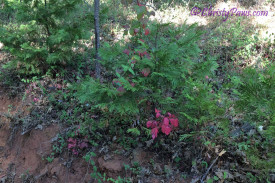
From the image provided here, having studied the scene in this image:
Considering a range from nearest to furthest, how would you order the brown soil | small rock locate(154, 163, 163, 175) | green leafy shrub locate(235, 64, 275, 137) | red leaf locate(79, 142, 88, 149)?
green leafy shrub locate(235, 64, 275, 137)
small rock locate(154, 163, 163, 175)
the brown soil
red leaf locate(79, 142, 88, 149)

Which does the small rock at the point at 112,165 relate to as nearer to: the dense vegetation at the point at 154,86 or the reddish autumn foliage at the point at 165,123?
the dense vegetation at the point at 154,86

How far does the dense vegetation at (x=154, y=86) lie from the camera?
263 centimetres

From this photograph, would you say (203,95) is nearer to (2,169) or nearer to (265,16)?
(2,169)

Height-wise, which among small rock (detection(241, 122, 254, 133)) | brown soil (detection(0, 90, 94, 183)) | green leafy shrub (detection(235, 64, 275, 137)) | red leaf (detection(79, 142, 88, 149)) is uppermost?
green leafy shrub (detection(235, 64, 275, 137))

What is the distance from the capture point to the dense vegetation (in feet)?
8.63

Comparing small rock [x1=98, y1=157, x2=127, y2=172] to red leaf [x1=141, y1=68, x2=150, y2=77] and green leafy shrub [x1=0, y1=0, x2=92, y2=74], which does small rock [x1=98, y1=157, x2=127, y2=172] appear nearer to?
red leaf [x1=141, y1=68, x2=150, y2=77]

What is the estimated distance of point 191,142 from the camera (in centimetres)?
335

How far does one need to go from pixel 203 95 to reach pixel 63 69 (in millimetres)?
3835

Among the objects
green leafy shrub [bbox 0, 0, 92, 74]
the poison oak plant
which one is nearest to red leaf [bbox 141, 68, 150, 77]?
the poison oak plant

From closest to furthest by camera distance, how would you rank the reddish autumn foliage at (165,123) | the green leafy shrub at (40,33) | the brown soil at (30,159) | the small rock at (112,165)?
the reddish autumn foliage at (165,123), the small rock at (112,165), the brown soil at (30,159), the green leafy shrub at (40,33)

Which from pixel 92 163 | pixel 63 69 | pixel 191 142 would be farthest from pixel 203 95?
pixel 63 69

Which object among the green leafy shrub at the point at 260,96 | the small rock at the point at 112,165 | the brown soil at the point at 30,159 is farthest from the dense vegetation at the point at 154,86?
the brown soil at the point at 30,159

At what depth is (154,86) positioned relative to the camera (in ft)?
9.51

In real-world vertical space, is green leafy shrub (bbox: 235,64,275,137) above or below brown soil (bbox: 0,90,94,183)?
above
